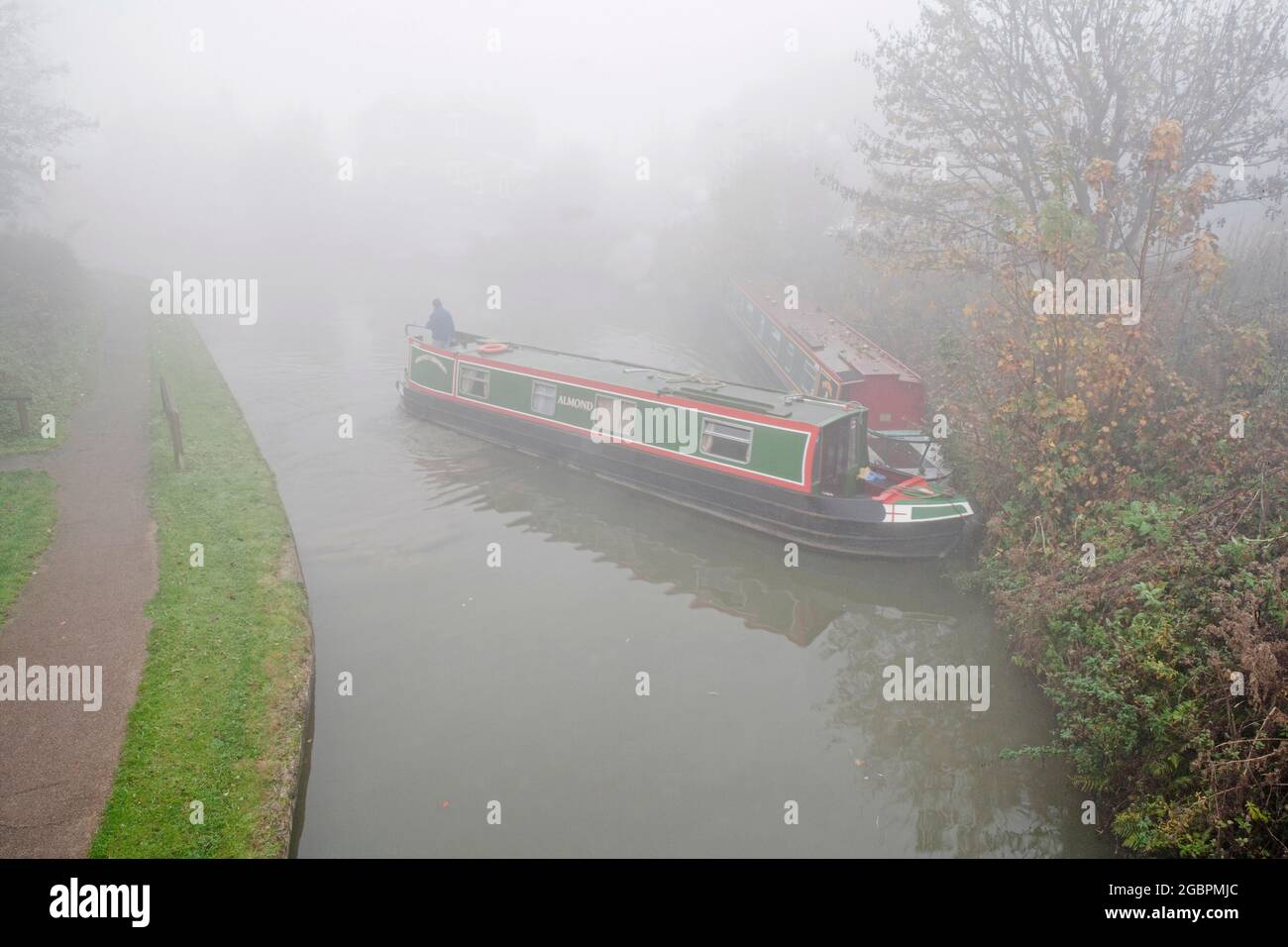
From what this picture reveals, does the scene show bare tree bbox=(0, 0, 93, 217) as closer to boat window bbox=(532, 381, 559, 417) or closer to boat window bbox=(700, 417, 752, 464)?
boat window bbox=(532, 381, 559, 417)

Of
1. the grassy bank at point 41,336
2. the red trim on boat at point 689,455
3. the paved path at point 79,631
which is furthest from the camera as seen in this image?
the grassy bank at point 41,336

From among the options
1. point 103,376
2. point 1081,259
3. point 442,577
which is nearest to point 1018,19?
point 1081,259

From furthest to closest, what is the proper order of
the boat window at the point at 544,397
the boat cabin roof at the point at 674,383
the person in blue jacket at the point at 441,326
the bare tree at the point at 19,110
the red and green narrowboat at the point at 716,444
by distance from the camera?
the bare tree at the point at 19,110 < the person in blue jacket at the point at 441,326 < the boat window at the point at 544,397 < the boat cabin roof at the point at 674,383 < the red and green narrowboat at the point at 716,444

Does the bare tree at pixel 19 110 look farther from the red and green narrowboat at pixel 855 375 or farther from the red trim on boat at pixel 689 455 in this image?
the red and green narrowboat at pixel 855 375

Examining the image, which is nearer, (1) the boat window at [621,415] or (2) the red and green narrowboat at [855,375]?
(1) the boat window at [621,415]

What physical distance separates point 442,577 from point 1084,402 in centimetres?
909

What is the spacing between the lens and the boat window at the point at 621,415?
43.9 ft

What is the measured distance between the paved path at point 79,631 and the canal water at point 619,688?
1.75 meters

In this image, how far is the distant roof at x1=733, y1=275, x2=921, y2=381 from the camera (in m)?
15.4

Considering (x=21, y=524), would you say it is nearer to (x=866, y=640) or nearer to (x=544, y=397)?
(x=544, y=397)

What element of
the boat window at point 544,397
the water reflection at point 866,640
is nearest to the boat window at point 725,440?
the water reflection at point 866,640

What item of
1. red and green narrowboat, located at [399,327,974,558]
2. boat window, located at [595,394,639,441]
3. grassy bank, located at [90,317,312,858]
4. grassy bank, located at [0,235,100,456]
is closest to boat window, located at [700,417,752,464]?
red and green narrowboat, located at [399,327,974,558]

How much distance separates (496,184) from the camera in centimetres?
4750

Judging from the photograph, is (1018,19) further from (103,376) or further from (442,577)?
(103,376)
